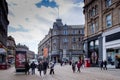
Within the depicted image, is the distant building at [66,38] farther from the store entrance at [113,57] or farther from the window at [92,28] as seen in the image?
the store entrance at [113,57]

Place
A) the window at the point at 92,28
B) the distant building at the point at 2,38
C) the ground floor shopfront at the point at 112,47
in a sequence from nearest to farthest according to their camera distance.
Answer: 1. the ground floor shopfront at the point at 112,47
2. the window at the point at 92,28
3. the distant building at the point at 2,38

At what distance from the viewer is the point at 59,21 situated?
13288 cm

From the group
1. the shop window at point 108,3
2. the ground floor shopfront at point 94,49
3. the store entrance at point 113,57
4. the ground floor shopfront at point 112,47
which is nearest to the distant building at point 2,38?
the ground floor shopfront at point 94,49

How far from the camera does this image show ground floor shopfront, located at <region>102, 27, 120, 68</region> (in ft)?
141

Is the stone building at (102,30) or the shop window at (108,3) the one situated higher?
the shop window at (108,3)

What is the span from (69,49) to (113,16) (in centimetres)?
7986

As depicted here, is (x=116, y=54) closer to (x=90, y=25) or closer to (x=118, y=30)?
(x=118, y=30)

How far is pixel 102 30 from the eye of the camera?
1943 inches

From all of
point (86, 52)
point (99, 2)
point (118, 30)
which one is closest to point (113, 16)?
point (118, 30)

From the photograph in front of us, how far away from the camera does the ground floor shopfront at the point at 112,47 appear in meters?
43.1

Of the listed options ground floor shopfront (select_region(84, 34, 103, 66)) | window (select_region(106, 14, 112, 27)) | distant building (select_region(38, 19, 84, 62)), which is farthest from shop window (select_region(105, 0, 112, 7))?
distant building (select_region(38, 19, 84, 62))

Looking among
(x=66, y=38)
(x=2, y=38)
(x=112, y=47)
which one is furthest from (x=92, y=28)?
(x=66, y=38)

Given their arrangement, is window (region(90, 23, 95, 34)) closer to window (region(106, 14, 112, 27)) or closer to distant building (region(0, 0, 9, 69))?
window (region(106, 14, 112, 27))

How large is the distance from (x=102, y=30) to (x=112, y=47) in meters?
5.49
